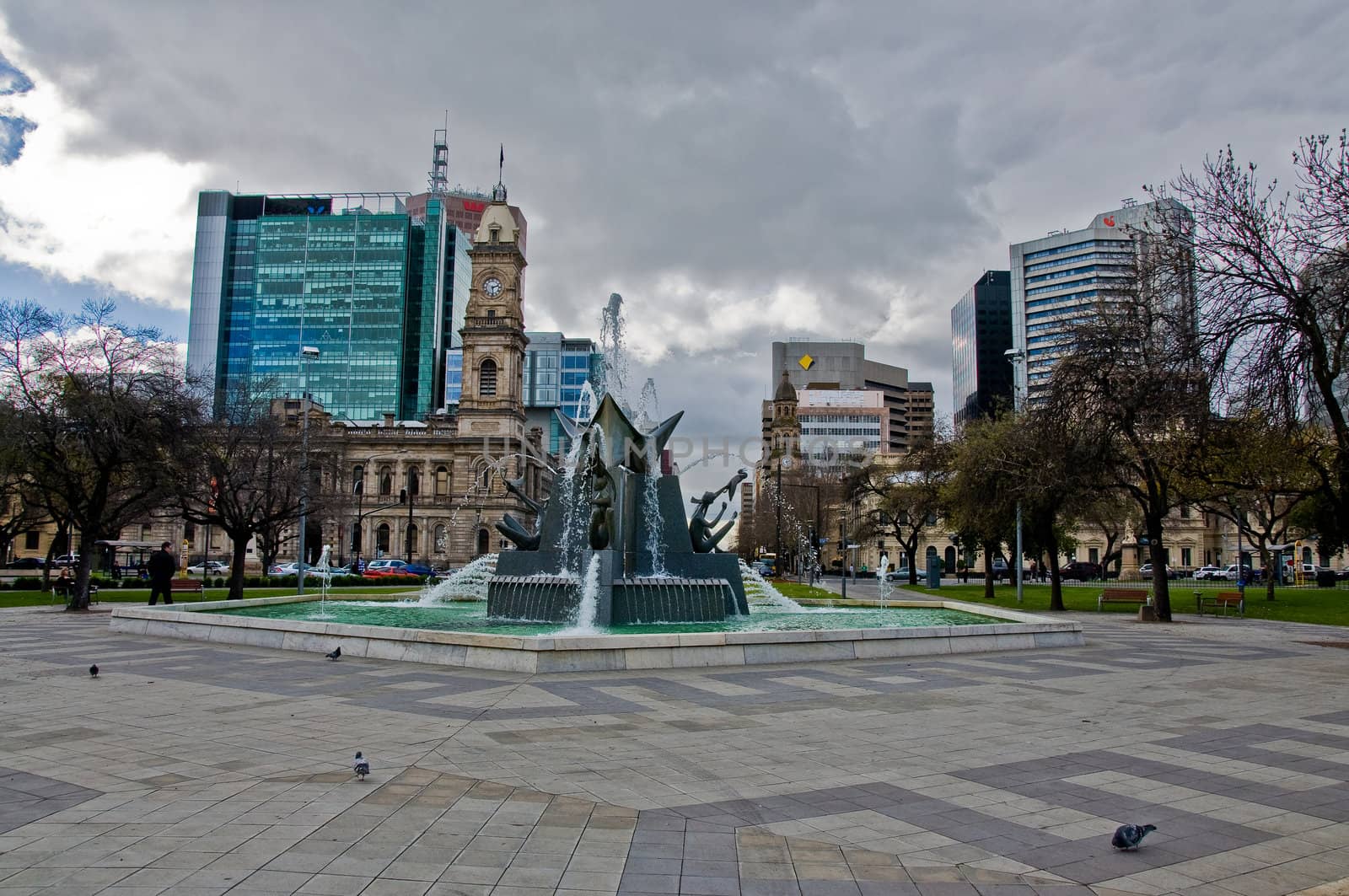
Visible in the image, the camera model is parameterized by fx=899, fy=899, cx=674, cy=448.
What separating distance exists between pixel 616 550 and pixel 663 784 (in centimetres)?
1160

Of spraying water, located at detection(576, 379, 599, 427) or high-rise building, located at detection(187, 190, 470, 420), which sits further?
high-rise building, located at detection(187, 190, 470, 420)

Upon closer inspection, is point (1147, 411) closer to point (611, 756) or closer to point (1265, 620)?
point (1265, 620)

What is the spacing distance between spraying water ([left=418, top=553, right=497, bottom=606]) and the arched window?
5978 cm

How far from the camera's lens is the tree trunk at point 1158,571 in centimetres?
Result: 2481


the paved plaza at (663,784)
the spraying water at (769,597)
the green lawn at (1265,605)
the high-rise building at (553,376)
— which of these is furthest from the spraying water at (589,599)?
the high-rise building at (553,376)

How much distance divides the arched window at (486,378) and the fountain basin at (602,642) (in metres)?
72.6

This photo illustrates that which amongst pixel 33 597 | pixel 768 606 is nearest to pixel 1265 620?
pixel 768 606

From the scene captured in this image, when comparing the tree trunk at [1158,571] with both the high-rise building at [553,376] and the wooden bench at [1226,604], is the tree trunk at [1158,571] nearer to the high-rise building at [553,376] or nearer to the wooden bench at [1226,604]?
the wooden bench at [1226,604]

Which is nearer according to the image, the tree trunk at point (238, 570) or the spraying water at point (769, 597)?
the spraying water at point (769, 597)

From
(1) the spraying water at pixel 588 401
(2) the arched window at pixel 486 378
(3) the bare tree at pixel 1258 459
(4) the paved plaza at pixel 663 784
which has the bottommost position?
(4) the paved plaza at pixel 663 784

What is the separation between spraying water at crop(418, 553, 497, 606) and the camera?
89.3 ft

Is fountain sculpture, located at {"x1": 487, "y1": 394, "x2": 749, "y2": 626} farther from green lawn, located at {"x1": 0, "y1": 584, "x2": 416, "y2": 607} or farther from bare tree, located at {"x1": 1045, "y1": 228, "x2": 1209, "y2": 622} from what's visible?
green lawn, located at {"x1": 0, "y1": 584, "x2": 416, "y2": 607}

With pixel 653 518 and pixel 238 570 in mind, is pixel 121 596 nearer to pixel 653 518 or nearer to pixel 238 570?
pixel 238 570

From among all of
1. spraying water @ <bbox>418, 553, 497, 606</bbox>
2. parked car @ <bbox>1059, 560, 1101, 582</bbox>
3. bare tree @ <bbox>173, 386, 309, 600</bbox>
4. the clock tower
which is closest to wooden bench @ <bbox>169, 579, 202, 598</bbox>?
bare tree @ <bbox>173, 386, 309, 600</bbox>
